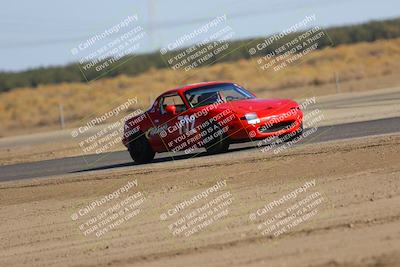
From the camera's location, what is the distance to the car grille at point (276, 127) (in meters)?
16.4

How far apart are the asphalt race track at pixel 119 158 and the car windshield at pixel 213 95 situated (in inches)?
37.1

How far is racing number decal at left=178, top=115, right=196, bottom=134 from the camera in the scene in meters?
16.8

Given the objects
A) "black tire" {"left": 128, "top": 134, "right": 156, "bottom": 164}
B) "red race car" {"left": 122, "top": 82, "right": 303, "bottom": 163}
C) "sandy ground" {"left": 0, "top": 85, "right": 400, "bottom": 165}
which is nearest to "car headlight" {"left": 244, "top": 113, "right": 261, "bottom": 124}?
"red race car" {"left": 122, "top": 82, "right": 303, "bottom": 163}

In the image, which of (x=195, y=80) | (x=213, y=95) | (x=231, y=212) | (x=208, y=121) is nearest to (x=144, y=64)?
(x=195, y=80)

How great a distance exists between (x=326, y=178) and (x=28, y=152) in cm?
1577

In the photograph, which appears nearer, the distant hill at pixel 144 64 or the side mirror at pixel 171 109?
the side mirror at pixel 171 109

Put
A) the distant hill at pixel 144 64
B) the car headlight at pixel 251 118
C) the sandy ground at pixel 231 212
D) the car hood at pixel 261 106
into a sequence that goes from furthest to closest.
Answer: the distant hill at pixel 144 64 < the car hood at pixel 261 106 < the car headlight at pixel 251 118 < the sandy ground at pixel 231 212

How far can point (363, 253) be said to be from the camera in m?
8.07

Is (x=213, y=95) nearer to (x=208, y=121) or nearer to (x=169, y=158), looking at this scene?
(x=208, y=121)

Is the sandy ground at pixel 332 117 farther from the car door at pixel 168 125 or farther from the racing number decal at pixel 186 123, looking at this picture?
the racing number decal at pixel 186 123

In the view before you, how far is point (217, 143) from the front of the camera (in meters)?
16.7

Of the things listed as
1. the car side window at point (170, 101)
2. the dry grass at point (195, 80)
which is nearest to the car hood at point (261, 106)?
the car side window at point (170, 101)

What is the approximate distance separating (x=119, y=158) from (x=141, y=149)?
2567mm

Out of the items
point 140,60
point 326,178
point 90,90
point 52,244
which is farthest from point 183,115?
point 140,60
